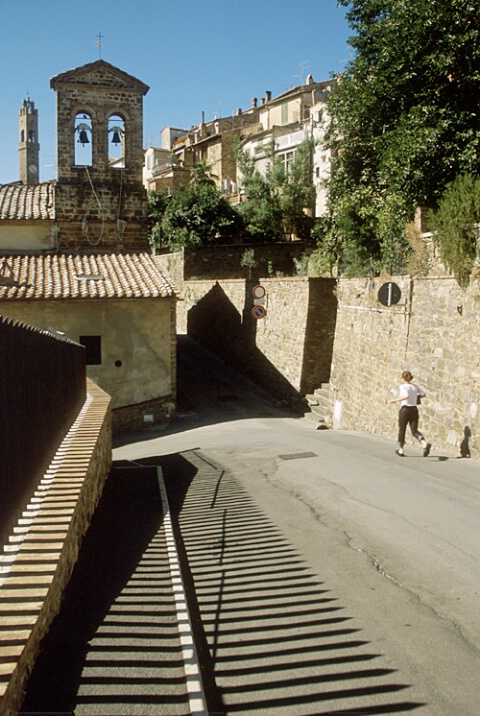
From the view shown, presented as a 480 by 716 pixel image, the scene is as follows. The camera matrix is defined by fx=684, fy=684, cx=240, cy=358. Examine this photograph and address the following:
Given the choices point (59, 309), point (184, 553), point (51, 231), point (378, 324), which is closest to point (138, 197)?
point (51, 231)

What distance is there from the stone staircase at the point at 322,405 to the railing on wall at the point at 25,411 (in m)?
12.4

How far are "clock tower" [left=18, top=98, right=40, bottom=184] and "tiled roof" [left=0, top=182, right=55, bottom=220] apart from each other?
6209 cm

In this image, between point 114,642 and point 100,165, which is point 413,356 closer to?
point 114,642

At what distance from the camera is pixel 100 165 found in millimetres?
25141

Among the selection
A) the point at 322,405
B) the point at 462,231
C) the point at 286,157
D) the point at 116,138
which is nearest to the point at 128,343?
the point at 322,405

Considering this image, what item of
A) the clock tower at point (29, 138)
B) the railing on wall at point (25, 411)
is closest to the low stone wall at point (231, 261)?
the railing on wall at point (25, 411)

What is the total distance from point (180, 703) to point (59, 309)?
58.5 ft

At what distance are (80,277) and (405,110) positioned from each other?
35.7ft

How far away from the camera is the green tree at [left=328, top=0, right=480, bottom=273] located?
15.6m

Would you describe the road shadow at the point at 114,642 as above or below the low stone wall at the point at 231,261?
below

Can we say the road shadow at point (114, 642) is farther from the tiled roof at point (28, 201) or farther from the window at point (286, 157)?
the window at point (286, 157)

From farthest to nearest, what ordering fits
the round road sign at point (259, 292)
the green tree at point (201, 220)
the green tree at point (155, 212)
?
the green tree at point (155, 212), the green tree at point (201, 220), the round road sign at point (259, 292)

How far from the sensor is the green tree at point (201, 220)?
115ft

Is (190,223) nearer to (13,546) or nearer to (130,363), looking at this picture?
(130,363)
